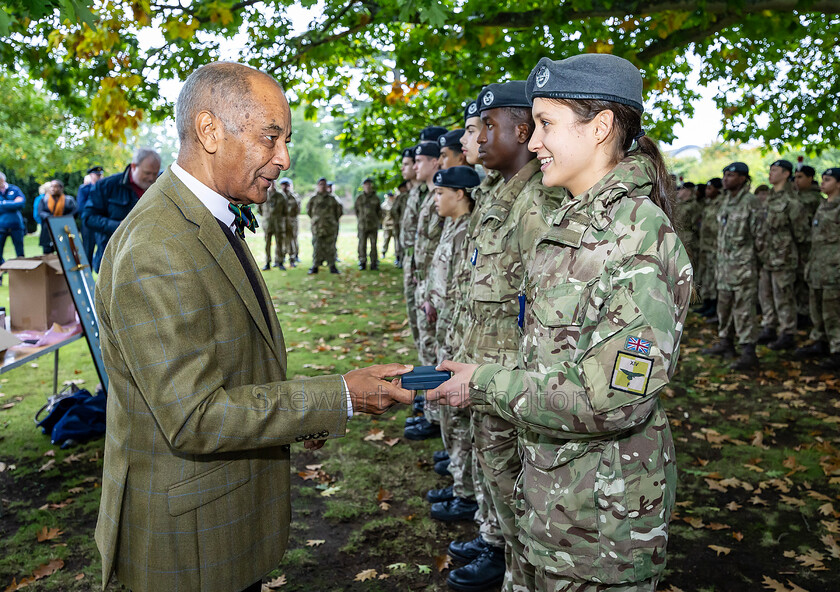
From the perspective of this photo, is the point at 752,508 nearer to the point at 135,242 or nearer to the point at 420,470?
the point at 420,470

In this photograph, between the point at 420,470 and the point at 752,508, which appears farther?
the point at 420,470

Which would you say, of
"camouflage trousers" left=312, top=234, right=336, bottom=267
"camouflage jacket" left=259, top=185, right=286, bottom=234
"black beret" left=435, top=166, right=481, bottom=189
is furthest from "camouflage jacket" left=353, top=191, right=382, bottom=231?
"black beret" left=435, top=166, right=481, bottom=189

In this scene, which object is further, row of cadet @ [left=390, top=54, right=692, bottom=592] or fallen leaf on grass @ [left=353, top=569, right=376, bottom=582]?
fallen leaf on grass @ [left=353, top=569, right=376, bottom=582]

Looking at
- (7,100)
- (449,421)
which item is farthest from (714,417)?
(7,100)

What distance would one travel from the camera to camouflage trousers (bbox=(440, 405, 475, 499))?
14.3ft

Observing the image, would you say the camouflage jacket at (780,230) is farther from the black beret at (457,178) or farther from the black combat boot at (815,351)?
the black beret at (457,178)

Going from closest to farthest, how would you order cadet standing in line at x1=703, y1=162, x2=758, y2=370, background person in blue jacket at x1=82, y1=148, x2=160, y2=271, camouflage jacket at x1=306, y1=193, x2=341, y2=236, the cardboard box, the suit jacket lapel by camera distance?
the suit jacket lapel, the cardboard box, background person in blue jacket at x1=82, y1=148, x2=160, y2=271, cadet standing in line at x1=703, y1=162, x2=758, y2=370, camouflage jacket at x1=306, y1=193, x2=341, y2=236

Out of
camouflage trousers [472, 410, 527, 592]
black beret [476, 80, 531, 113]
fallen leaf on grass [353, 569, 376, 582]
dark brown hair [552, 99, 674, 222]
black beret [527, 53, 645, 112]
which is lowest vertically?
fallen leaf on grass [353, 569, 376, 582]

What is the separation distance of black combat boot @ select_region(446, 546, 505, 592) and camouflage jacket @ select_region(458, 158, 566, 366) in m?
1.23

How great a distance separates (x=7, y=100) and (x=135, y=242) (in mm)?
27610

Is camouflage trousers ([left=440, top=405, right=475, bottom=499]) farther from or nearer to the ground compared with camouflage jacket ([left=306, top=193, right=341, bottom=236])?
nearer to the ground

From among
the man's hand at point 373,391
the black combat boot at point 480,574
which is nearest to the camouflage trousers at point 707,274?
the black combat boot at point 480,574

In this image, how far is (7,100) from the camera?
23797mm

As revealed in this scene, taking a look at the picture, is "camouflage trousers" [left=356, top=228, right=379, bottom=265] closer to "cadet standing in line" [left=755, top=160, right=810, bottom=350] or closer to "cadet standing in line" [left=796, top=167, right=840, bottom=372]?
"cadet standing in line" [left=755, top=160, right=810, bottom=350]
